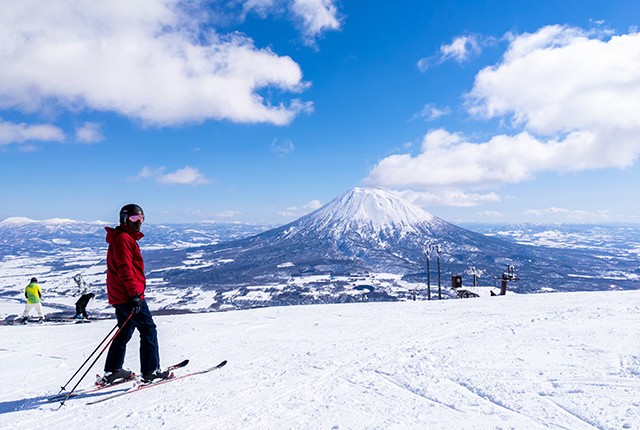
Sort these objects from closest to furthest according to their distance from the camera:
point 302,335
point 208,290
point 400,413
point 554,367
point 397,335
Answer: point 400,413 → point 554,367 → point 397,335 → point 302,335 → point 208,290

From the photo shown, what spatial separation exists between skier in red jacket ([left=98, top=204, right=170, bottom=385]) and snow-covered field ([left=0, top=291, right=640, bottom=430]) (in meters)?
0.60

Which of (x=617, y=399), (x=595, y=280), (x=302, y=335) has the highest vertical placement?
(x=617, y=399)

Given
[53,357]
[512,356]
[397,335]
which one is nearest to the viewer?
[512,356]

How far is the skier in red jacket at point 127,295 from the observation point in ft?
16.1

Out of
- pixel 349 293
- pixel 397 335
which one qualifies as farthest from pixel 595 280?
pixel 397 335

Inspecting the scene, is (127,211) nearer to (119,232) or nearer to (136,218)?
(136,218)

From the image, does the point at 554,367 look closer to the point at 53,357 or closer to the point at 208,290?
the point at 53,357

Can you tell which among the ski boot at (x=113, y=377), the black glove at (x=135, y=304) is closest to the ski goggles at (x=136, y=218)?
the black glove at (x=135, y=304)

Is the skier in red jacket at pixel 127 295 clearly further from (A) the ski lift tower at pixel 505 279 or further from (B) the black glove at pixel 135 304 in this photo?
(A) the ski lift tower at pixel 505 279

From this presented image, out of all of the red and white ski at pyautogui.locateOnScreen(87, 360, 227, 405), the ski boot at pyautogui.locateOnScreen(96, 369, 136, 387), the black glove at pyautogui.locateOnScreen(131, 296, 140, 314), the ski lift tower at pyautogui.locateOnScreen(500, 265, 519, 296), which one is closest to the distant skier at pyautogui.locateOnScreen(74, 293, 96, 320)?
the ski boot at pyautogui.locateOnScreen(96, 369, 136, 387)

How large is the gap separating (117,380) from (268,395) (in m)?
2.41

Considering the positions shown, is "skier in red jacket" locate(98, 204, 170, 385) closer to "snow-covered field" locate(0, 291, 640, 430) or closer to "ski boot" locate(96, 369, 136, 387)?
"ski boot" locate(96, 369, 136, 387)

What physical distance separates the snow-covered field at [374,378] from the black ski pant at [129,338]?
1.71ft

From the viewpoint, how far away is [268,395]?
14.7ft
